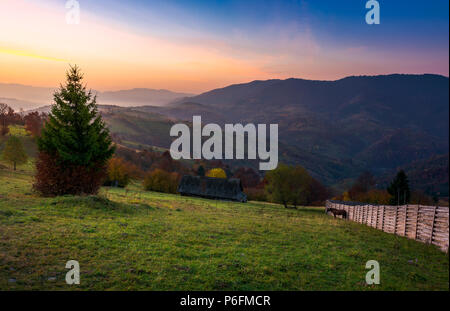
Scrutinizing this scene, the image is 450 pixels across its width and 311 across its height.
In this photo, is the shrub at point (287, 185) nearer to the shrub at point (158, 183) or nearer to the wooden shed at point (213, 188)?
the wooden shed at point (213, 188)

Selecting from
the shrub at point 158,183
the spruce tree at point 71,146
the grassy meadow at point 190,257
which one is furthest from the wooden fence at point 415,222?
the shrub at point 158,183

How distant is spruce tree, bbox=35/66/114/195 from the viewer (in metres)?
23.2

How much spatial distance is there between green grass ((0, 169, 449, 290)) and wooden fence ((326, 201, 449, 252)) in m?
0.60

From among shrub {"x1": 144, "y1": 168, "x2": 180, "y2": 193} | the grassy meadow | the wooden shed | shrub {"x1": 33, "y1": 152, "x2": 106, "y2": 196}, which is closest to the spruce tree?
shrub {"x1": 33, "y1": 152, "x2": 106, "y2": 196}

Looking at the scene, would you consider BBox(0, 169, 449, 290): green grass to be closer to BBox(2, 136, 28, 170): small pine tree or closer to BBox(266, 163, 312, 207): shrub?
BBox(2, 136, 28, 170): small pine tree

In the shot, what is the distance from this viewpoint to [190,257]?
10.6 metres

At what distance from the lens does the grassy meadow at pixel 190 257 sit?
8109mm

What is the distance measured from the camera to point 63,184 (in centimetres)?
2345

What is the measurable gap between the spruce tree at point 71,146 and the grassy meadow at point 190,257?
21.9 feet

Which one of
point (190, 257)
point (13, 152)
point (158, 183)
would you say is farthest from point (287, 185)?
point (13, 152)

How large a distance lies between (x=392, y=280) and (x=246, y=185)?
10934cm
